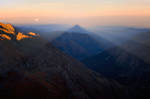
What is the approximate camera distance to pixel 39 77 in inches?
1474

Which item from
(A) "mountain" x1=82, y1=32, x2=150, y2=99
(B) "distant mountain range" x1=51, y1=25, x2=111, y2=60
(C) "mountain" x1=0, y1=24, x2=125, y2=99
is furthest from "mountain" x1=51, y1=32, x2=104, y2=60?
(C) "mountain" x1=0, y1=24, x2=125, y2=99

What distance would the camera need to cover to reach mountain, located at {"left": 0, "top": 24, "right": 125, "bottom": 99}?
3192 centimetres

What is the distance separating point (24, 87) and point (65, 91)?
36.6 feet

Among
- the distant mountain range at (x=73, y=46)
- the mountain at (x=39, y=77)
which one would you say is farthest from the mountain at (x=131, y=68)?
the distant mountain range at (x=73, y=46)

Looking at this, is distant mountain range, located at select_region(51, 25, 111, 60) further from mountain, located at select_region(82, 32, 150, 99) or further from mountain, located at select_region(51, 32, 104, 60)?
mountain, located at select_region(82, 32, 150, 99)

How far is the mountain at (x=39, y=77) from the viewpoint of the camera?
105 feet

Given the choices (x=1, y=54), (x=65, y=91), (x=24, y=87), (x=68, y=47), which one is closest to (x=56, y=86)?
(x=65, y=91)

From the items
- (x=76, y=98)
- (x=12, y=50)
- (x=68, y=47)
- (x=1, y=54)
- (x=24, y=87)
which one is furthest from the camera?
(x=68, y=47)

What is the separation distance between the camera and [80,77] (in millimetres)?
48312

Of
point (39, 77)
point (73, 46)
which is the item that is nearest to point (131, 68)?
point (39, 77)

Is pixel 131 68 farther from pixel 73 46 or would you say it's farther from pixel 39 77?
pixel 73 46

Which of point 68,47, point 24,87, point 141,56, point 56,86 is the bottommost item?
point 68,47

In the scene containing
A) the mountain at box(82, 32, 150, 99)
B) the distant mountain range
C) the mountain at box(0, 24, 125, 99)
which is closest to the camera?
the mountain at box(0, 24, 125, 99)

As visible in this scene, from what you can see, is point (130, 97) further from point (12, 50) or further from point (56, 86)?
point (12, 50)
